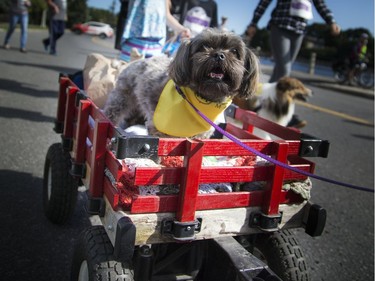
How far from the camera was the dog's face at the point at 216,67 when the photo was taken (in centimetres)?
234

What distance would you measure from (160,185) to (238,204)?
36 cm

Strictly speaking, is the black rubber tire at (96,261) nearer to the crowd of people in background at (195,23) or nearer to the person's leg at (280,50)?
the crowd of people in background at (195,23)

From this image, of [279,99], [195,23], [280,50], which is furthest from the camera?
[195,23]

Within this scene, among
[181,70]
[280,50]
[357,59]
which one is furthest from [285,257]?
[357,59]

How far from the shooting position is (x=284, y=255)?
1.90 m

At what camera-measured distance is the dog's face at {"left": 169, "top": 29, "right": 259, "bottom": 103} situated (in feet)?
7.66

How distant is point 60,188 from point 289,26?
3.60m

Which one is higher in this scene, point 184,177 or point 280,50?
point 280,50

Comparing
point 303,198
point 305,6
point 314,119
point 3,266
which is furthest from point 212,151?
point 314,119

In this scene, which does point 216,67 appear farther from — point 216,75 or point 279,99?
point 279,99

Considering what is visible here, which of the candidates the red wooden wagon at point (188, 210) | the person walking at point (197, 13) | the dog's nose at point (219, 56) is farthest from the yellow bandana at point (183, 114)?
the person walking at point (197, 13)

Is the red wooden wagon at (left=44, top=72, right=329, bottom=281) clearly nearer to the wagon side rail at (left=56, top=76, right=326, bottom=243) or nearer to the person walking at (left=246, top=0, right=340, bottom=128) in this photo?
the wagon side rail at (left=56, top=76, right=326, bottom=243)

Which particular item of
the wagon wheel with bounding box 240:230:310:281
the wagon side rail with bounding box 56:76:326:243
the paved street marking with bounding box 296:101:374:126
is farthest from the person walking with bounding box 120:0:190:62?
the paved street marking with bounding box 296:101:374:126

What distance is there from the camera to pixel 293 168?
1777mm
